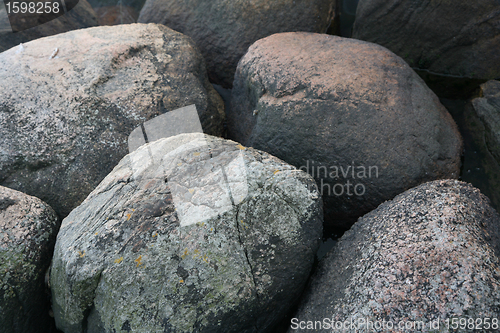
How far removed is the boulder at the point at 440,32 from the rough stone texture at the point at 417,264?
1.31m

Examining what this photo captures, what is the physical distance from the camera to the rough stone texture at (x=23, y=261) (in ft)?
5.35

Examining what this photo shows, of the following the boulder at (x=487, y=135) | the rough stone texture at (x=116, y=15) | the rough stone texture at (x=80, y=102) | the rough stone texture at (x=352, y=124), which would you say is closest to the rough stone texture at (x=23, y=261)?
the rough stone texture at (x=80, y=102)

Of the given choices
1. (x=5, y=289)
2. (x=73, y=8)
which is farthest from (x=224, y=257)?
(x=73, y=8)

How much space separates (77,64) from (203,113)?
0.85 meters

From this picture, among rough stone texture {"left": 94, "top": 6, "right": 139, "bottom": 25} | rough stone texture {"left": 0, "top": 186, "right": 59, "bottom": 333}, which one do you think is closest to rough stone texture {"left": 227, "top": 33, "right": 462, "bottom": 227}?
rough stone texture {"left": 0, "top": 186, "right": 59, "bottom": 333}

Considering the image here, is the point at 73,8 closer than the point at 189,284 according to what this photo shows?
No

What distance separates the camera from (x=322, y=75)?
2.10 metres

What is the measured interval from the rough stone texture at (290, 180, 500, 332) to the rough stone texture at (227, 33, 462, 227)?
12.1 inches

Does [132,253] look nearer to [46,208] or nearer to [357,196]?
[46,208]

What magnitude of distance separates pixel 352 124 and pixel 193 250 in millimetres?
1105

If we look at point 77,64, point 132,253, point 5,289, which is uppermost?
point 77,64

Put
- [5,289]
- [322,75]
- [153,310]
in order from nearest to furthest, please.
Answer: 1. [153,310]
2. [5,289]
3. [322,75]

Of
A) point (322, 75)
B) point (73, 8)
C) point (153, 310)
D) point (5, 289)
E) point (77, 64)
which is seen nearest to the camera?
point (153, 310)

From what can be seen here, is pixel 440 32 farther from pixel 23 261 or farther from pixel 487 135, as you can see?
pixel 23 261
